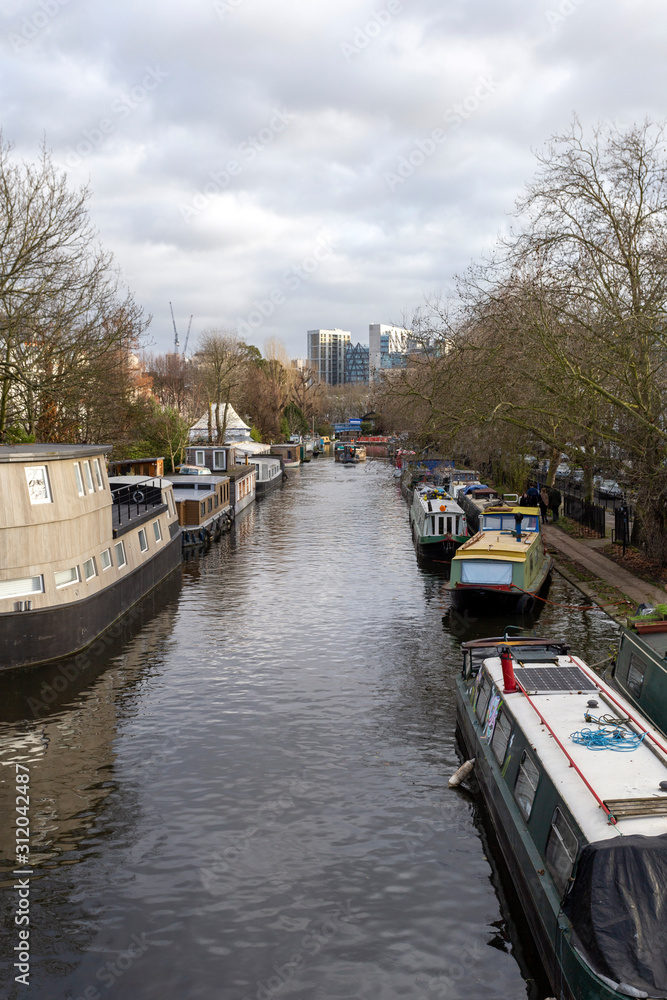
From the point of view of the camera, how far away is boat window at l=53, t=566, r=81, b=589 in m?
22.1

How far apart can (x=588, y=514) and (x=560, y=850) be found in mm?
35624

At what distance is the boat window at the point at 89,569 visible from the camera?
78.2ft

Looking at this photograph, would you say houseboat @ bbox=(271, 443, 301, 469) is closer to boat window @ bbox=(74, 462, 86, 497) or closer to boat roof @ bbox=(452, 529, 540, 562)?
boat roof @ bbox=(452, 529, 540, 562)

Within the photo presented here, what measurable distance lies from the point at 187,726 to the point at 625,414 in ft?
69.4

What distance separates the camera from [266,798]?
1500 cm

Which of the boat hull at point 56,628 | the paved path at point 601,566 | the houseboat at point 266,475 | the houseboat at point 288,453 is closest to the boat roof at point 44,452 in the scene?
the boat hull at point 56,628

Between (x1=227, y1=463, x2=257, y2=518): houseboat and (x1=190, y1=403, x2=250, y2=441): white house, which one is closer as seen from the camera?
(x1=227, y1=463, x2=257, y2=518): houseboat

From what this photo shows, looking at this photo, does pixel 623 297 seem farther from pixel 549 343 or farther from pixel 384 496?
pixel 384 496

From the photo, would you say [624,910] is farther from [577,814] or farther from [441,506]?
[441,506]

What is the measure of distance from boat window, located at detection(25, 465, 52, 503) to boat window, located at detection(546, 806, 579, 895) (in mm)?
15865

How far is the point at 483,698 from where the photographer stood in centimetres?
1545

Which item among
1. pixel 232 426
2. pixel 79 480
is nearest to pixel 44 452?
pixel 79 480

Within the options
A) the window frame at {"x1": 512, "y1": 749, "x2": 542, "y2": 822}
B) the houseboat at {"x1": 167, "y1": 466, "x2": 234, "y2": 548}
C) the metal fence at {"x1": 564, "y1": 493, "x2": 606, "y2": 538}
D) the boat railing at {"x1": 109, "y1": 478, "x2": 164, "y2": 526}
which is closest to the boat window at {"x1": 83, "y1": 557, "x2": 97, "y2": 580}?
the boat railing at {"x1": 109, "y1": 478, "x2": 164, "y2": 526}

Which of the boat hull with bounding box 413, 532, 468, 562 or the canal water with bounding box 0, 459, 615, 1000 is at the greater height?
the boat hull with bounding box 413, 532, 468, 562
